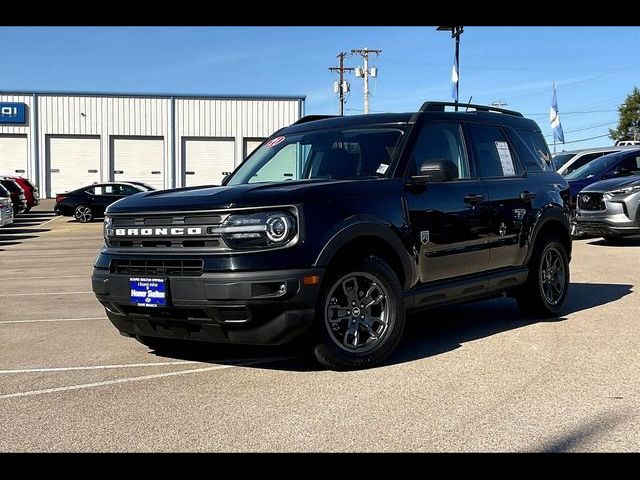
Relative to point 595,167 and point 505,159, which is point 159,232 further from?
point 595,167

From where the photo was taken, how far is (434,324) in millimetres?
7078

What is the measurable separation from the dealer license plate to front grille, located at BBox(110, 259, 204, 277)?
7cm

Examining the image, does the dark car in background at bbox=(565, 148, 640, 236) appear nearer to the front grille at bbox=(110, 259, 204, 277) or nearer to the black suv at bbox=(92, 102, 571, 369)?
the black suv at bbox=(92, 102, 571, 369)

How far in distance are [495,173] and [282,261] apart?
9.16 feet

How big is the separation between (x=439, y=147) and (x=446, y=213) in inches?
25.0

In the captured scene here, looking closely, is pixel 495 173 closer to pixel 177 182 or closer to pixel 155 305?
pixel 155 305

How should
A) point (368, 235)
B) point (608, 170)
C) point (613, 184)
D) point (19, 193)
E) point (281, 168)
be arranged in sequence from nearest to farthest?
point (368, 235) < point (281, 168) < point (613, 184) < point (608, 170) < point (19, 193)

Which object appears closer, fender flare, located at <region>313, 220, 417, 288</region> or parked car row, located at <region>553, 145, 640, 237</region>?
fender flare, located at <region>313, 220, 417, 288</region>

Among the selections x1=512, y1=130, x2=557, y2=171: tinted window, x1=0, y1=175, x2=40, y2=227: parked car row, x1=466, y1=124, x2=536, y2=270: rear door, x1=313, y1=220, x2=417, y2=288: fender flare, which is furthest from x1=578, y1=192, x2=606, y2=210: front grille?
x1=0, y1=175, x2=40, y2=227: parked car row

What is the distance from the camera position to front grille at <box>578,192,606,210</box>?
1412 cm

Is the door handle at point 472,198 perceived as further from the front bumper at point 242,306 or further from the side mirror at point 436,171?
the front bumper at point 242,306

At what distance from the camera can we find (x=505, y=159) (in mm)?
6926

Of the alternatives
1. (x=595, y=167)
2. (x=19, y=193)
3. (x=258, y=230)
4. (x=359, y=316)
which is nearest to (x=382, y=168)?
(x=359, y=316)
